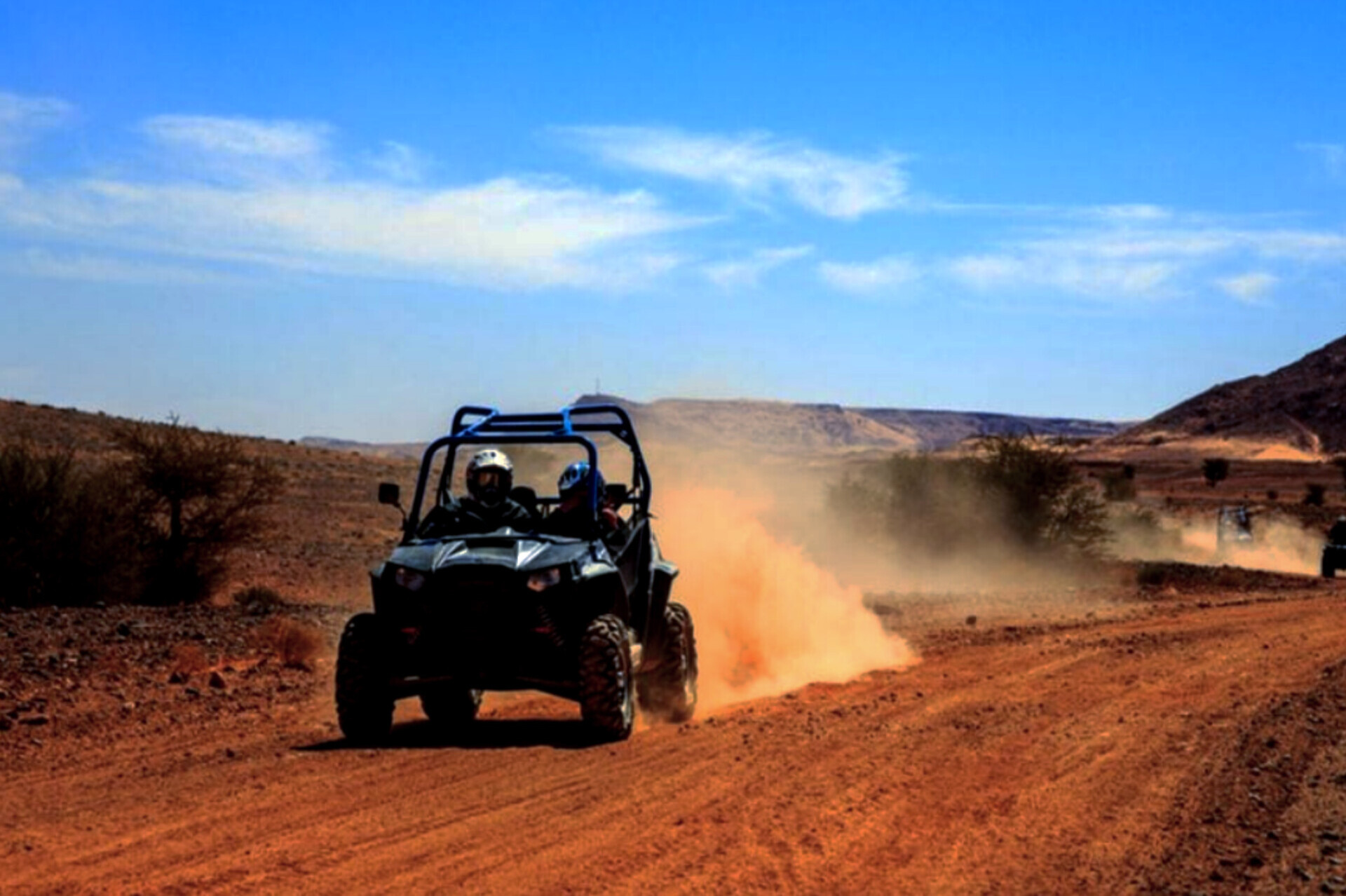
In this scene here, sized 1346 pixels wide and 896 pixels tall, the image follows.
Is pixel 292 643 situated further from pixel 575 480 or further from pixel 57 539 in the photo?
pixel 57 539

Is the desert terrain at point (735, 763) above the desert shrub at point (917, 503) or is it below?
below

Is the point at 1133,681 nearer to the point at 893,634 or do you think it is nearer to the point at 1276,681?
the point at 1276,681

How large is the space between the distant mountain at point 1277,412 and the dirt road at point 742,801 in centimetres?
12678

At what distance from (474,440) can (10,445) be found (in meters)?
19.6

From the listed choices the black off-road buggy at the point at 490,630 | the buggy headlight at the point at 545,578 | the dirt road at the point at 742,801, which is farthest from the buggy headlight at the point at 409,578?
the dirt road at the point at 742,801

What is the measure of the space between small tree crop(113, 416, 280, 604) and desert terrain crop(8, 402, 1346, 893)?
32.9ft

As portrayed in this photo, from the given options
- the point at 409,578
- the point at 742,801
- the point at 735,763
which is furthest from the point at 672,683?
the point at 742,801

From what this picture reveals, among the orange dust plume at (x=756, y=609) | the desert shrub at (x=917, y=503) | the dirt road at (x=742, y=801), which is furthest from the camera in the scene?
the desert shrub at (x=917, y=503)

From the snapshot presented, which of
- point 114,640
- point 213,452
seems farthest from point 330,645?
point 213,452

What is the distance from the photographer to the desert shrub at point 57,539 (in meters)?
27.8

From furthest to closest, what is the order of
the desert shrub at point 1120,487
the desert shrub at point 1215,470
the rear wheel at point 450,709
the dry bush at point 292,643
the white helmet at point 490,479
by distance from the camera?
the desert shrub at point 1215,470, the desert shrub at point 1120,487, the dry bush at point 292,643, the rear wheel at point 450,709, the white helmet at point 490,479

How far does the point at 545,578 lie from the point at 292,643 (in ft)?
26.7

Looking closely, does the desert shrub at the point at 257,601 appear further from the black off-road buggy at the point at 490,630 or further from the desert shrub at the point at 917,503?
the desert shrub at the point at 917,503

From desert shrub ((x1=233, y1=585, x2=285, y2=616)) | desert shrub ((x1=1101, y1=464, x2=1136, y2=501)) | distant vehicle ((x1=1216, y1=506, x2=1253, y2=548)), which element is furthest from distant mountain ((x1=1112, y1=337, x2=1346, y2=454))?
desert shrub ((x1=233, y1=585, x2=285, y2=616))
